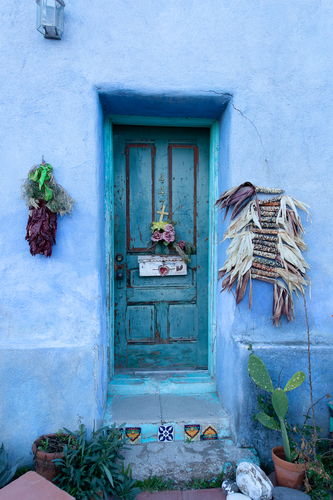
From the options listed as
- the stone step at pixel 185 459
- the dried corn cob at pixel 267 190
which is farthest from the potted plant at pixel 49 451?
the dried corn cob at pixel 267 190

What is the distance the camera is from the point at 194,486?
7.32 feet

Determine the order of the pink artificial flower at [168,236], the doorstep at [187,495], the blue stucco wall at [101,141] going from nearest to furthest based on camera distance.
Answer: the doorstep at [187,495] < the blue stucco wall at [101,141] < the pink artificial flower at [168,236]

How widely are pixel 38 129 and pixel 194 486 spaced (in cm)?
286

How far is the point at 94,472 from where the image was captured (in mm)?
2127

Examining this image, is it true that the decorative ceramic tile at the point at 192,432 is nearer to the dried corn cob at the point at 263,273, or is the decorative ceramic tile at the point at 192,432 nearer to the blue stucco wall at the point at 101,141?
the blue stucco wall at the point at 101,141

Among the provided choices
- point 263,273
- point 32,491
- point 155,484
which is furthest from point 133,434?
point 263,273

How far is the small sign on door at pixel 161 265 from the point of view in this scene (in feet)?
10.1

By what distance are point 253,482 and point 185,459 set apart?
52 cm

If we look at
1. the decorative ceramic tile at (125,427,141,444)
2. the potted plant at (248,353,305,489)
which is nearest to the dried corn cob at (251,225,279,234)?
the potted plant at (248,353,305,489)

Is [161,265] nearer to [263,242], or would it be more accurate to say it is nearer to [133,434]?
[263,242]

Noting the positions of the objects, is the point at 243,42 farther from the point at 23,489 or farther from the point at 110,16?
the point at 23,489

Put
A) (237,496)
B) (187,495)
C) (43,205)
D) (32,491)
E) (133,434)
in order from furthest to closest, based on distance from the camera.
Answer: (133,434), (43,205), (187,495), (237,496), (32,491)

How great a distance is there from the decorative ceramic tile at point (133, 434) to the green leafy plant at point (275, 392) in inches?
37.6

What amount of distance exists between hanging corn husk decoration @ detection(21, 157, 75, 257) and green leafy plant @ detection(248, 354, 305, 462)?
1.74 metres
